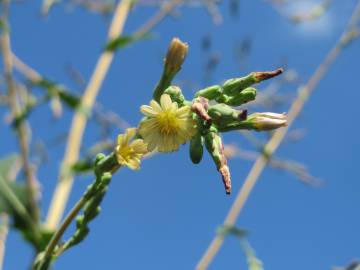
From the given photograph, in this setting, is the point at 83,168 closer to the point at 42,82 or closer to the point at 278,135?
the point at 42,82

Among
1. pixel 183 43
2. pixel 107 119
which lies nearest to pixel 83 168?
pixel 107 119

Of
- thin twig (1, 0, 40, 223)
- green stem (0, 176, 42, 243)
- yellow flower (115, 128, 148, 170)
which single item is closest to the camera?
yellow flower (115, 128, 148, 170)

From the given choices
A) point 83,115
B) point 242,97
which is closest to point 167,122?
point 242,97

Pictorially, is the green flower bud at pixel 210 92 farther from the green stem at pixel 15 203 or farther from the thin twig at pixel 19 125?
the thin twig at pixel 19 125

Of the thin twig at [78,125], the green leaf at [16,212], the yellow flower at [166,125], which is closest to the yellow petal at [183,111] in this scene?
the yellow flower at [166,125]

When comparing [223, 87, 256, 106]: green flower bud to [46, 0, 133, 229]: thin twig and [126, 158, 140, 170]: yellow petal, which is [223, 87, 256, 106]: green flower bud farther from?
[46, 0, 133, 229]: thin twig

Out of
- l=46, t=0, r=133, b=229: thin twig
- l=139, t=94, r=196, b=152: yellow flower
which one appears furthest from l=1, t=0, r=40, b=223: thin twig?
l=139, t=94, r=196, b=152: yellow flower

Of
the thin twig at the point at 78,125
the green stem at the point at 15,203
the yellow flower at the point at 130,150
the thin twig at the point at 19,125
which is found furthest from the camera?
the thin twig at the point at 78,125
